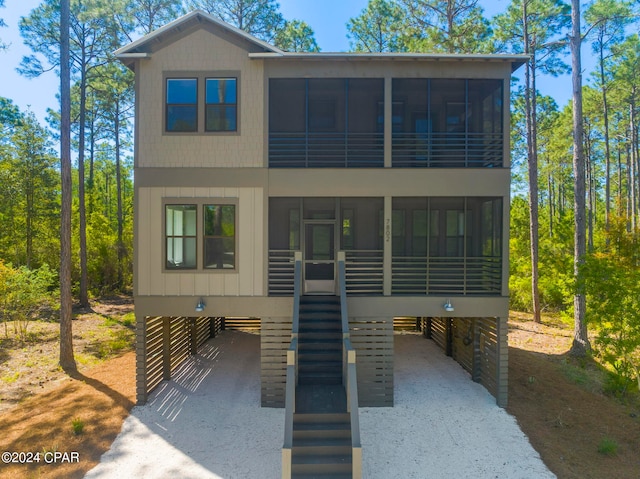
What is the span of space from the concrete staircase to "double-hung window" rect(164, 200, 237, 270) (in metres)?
2.42

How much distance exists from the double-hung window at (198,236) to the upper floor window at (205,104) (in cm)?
198

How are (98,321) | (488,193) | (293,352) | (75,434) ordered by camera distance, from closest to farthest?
(293,352) → (75,434) → (488,193) → (98,321)

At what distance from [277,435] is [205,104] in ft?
26.5

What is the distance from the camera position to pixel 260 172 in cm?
941

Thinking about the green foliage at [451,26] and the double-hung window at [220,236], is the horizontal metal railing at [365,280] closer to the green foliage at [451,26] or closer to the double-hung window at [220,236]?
the double-hung window at [220,236]

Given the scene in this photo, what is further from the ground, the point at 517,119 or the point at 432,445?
the point at 517,119

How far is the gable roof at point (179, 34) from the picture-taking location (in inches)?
360

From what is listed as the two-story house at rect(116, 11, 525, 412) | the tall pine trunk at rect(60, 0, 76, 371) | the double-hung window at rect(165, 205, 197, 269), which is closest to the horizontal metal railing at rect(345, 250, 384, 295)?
the two-story house at rect(116, 11, 525, 412)

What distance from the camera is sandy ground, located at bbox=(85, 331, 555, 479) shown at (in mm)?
6926

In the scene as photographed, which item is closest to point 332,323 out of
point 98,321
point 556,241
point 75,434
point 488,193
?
point 488,193

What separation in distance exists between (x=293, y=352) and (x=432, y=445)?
3.51m

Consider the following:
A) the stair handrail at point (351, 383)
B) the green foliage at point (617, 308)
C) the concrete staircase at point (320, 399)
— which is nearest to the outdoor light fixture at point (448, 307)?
the stair handrail at point (351, 383)

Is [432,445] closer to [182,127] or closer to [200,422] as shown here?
[200,422]

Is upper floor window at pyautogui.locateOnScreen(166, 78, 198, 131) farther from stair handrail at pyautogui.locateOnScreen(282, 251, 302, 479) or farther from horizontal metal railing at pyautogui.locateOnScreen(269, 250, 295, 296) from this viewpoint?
stair handrail at pyautogui.locateOnScreen(282, 251, 302, 479)
